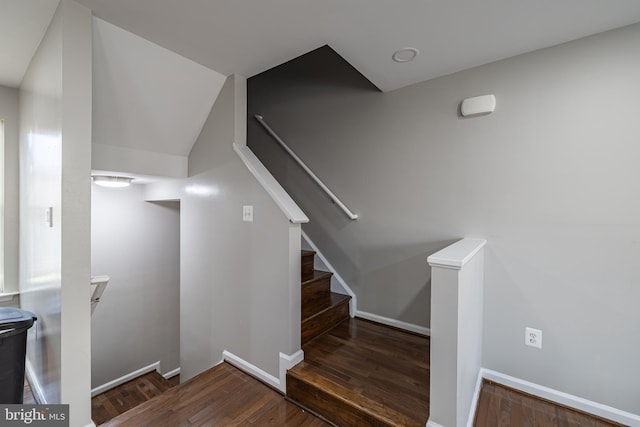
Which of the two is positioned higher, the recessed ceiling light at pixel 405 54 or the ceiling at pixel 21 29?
the ceiling at pixel 21 29

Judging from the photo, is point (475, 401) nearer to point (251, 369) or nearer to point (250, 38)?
point (251, 369)

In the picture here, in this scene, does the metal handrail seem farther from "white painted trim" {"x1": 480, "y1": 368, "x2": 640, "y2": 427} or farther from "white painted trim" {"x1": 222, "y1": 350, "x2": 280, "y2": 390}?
"white painted trim" {"x1": 480, "y1": 368, "x2": 640, "y2": 427}

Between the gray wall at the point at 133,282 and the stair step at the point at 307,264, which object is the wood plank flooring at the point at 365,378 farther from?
the gray wall at the point at 133,282

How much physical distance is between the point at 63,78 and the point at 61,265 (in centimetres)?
96

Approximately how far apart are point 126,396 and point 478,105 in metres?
4.35

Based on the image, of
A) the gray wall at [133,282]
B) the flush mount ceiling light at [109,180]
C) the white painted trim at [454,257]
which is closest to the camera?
the white painted trim at [454,257]

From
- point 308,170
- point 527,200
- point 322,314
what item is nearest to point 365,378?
point 322,314

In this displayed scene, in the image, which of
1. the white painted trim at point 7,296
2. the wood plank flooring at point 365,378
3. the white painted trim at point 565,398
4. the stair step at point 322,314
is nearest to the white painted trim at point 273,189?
the stair step at point 322,314

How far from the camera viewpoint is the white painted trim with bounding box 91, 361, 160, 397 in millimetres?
3000

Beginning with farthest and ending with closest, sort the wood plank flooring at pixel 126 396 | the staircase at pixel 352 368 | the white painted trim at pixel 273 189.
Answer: the wood plank flooring at pixel 126 396 → the white painted trim at pixel 273 189 → the staircase at pixel 352 368

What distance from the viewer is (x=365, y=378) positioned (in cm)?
171

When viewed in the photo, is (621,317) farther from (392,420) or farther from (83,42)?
(83,42)

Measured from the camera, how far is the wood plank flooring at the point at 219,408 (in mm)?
1542

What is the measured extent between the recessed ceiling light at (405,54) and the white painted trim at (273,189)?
1.19 metres
